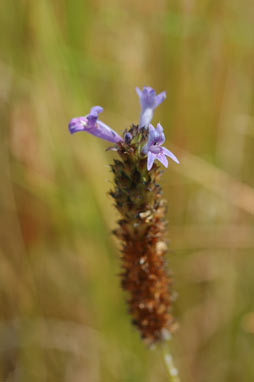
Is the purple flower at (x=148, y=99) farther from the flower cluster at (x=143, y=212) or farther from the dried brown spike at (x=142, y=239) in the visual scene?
the dried brown spike at (x=142, y=239)

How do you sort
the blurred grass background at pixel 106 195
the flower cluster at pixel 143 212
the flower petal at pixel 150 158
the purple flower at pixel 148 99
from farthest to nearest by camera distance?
the blurred grass background at pixel 106 195, the purple flower at pixel 148 99, the flower cluster at pixel 143 212, the flower petal at pixel 150 158

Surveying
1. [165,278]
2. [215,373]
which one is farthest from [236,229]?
[165,278]

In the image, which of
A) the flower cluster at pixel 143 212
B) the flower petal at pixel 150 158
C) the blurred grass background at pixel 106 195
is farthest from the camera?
the blurred grass background at pixel 106 195

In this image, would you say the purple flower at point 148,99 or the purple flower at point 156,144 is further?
the purple flower at point 148,99

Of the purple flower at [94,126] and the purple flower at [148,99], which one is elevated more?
the purple flower at [148,99]

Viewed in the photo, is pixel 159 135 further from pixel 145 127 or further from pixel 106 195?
pixel 106 195

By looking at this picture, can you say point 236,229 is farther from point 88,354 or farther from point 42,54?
point 42,54

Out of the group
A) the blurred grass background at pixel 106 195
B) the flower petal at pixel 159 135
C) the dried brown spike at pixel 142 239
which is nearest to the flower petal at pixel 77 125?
the dried brown spike at pixel 142 239

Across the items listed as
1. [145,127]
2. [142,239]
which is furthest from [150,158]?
[142,239]
